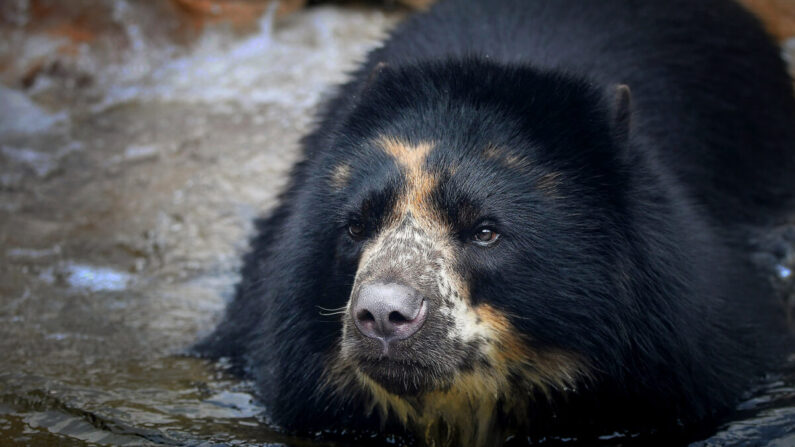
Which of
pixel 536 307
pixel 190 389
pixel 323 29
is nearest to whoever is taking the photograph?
pixel 536 307

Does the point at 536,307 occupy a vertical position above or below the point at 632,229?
below

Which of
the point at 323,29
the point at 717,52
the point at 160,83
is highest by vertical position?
the point at 323,29

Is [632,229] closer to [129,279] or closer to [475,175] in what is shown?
[475,175]

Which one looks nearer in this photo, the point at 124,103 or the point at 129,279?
the point at 129,279

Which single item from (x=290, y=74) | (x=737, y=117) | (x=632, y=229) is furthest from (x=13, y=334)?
(x=290, y=74)

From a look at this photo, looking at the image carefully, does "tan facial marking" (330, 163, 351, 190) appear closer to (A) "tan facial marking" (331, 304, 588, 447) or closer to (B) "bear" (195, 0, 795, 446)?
(B) "bear" (195, 0, 795, 446)

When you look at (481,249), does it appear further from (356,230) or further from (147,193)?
(147,193)

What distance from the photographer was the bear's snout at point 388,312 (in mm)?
3365

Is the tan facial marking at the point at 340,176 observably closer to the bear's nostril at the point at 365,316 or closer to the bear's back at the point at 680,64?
the bear's nostril at the point at 365,316

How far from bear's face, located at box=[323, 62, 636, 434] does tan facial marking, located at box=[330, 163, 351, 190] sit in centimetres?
1

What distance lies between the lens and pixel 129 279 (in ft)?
20.4

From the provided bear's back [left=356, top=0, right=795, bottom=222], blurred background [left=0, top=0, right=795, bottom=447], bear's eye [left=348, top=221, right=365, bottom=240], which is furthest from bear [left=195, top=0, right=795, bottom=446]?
bear's back [left=356, top=0, right=795, bottom=222]

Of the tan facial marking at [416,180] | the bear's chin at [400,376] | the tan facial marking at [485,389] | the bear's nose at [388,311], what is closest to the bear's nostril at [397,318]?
the bear's nose at [388,311]

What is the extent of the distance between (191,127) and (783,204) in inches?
189
